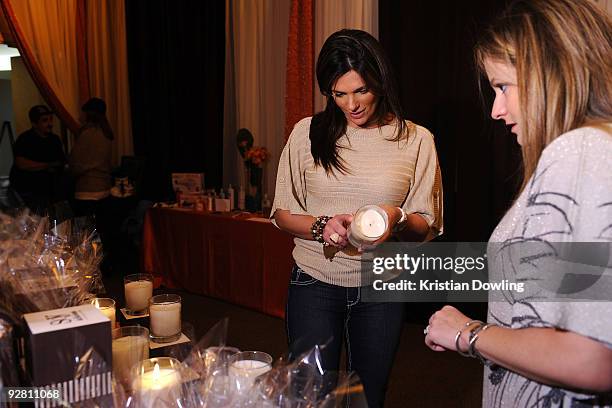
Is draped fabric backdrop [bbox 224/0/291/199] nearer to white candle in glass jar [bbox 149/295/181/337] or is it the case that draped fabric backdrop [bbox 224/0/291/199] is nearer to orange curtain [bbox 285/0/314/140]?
orange curtain [bbox 285/0/314/140]

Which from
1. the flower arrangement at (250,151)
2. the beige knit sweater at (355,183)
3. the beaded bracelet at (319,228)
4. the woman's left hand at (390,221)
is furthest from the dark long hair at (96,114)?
the woman's left hand at (390,221)

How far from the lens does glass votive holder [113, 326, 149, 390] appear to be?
3.35 feet

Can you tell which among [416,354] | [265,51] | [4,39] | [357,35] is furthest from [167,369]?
[4,39]

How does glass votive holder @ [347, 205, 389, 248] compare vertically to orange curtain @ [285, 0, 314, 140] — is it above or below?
below

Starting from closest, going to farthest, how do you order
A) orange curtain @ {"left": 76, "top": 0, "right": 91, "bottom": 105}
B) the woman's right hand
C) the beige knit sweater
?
the woman's right hand
the beige knit sweater
orange curtain @ {"left": 76, "top": 0, "right": 91, "bottom": 105}

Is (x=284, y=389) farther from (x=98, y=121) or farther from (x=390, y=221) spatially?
(x=98, y=121)

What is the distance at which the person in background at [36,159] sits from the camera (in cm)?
501

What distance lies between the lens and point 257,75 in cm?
478

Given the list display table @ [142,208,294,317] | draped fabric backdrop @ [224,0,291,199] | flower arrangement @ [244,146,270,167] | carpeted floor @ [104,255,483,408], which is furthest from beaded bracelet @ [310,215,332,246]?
draped fabric backdrop @ [224,0,291,199]

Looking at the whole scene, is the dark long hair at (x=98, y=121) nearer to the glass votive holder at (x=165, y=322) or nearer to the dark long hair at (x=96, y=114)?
the dark long hair at (x=96, y=114)

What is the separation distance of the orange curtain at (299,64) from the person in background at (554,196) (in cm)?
346

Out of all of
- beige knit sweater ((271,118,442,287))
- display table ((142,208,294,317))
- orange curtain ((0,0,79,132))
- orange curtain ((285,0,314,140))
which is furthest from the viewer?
orange curtain ((0,0,79,132))

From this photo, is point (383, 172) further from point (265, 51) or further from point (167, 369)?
point (265, 51)

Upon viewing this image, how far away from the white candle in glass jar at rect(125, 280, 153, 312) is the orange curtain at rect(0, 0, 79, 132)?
471 centimetres
